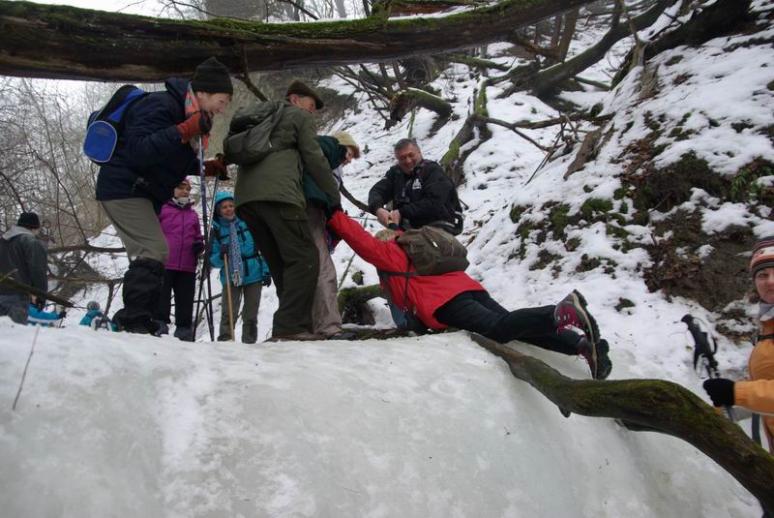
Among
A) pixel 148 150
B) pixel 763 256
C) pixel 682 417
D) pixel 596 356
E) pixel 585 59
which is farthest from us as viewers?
pixel 585 59

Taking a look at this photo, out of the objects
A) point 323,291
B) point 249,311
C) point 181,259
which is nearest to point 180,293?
point 181,259

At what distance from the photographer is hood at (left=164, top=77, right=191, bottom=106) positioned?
3455 millimetres

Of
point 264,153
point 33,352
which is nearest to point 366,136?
point 264,153

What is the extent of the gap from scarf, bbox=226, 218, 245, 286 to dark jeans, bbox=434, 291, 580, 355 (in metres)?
2.76

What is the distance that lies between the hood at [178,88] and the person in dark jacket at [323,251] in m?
1.01

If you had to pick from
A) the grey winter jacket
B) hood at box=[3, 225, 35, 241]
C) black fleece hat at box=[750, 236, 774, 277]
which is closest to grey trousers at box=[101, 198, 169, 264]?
the grey winter jacket

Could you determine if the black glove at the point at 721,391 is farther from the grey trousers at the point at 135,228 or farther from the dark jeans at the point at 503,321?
the grey trousers at the point at 135,228

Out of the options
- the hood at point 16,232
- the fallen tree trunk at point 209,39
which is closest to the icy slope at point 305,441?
the fallen tree trunk at point 209,39

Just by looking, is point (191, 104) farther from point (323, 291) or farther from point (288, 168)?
point (323, 291)

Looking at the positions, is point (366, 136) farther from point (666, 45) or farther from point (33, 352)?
point (33, 352)

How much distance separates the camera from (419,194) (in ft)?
16.8

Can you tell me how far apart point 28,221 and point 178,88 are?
113 inches

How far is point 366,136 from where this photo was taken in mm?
15117

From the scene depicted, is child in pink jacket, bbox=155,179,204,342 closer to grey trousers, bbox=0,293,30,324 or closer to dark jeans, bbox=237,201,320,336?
grey trousers, bbox=0,293,30,324
